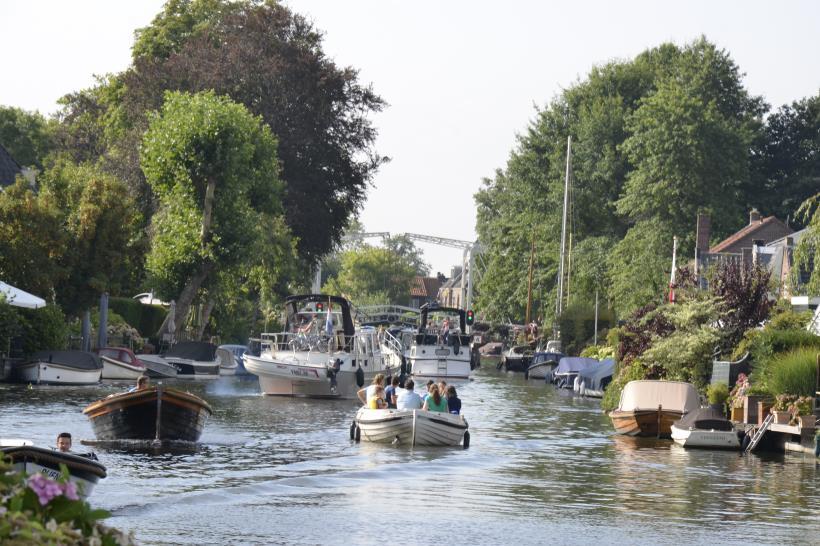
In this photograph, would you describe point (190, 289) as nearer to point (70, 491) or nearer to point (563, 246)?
point (563, 246)

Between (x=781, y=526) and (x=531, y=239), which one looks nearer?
(x=781, y=526)

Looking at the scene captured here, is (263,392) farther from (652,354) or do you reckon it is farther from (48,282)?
(652,354)

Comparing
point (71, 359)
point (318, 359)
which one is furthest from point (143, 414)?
point (318, 359)

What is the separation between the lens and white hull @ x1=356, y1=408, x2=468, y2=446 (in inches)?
1281

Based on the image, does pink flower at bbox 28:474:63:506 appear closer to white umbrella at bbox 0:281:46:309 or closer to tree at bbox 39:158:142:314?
white umbrella at bbox 0:281:46:309

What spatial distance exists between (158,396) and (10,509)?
24.3 meters

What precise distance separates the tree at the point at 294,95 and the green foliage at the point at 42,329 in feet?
61.3

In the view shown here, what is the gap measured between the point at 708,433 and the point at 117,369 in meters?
29.3

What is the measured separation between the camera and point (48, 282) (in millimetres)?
53781

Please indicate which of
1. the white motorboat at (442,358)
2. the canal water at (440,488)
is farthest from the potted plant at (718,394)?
the white motorboat at (442,358)

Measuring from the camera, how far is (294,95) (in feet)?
231

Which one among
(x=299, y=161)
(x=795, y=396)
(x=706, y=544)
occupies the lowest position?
(x=706, y=544)

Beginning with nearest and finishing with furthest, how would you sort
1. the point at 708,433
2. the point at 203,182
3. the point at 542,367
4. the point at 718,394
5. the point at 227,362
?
the point at 708,433 < the point at 718,394 < the point at 203,182 < the point at 227,362 < the point at 542,367

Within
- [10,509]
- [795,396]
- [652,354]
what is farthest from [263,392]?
[10,509]
